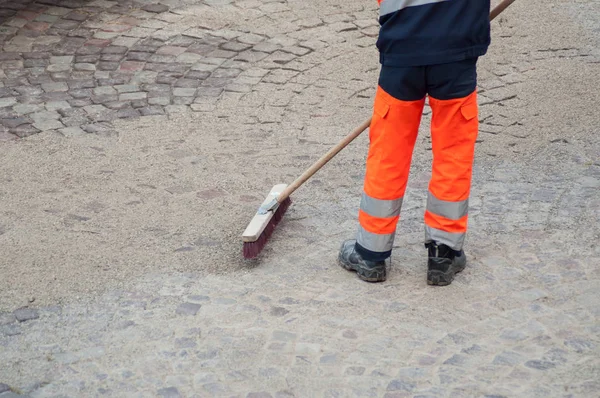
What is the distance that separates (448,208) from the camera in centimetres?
459

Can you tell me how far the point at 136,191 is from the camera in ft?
18.9

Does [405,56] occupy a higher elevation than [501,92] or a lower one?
higher

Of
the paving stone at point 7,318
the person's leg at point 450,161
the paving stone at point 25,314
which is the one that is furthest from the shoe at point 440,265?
the paving stone at point 7,318

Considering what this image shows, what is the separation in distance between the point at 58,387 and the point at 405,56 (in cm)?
216

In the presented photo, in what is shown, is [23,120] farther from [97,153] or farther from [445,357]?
[445,357]

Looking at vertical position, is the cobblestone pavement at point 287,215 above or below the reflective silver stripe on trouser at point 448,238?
below

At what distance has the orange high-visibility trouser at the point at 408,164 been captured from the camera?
174 inches

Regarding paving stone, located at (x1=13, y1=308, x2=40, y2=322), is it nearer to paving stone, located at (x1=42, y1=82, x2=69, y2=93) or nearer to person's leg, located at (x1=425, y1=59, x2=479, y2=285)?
person's leg, located at (x1=425, y1=59, x2=479, y2=285)

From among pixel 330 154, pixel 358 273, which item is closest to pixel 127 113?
pixel 330 154

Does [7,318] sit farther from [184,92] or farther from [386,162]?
[184,92]

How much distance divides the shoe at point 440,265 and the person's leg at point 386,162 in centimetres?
22

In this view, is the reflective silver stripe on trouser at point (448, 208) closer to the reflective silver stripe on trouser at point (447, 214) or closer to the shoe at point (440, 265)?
the reflective silver stripe on trouser at point (447, 214)

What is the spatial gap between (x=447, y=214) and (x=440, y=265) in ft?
0.86

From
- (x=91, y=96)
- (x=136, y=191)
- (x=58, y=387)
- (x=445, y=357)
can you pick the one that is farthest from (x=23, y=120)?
(x=445, y=357)
